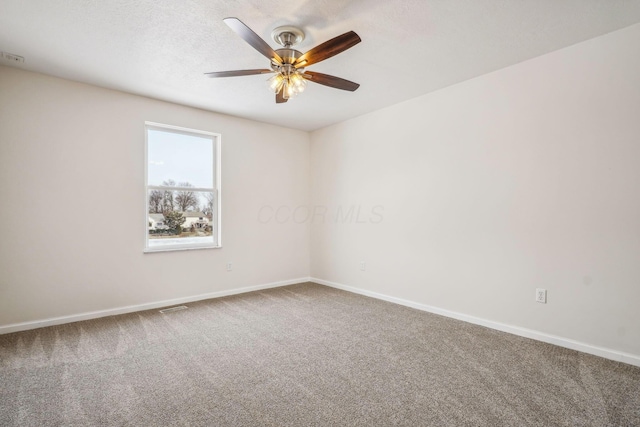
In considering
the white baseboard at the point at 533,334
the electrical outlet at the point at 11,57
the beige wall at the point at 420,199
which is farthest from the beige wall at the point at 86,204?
the white baseboard at the point at 533,334

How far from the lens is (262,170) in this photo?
493 centimetres

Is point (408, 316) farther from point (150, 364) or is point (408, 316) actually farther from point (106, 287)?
point (106, 287)

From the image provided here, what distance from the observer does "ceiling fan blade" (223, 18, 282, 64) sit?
1853 mm

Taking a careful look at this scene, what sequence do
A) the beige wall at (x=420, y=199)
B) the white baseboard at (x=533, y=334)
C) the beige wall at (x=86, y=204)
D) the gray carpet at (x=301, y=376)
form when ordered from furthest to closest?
the beige wall at (x=86, y=204) < the beige wall at (x=420, y=199) < the white baseboard at (x=533, y=334) < the gray carpet at (x=301, y=376)

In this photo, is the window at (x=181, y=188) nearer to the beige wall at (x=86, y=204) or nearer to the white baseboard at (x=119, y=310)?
the beige wall at (x=86, y=204)

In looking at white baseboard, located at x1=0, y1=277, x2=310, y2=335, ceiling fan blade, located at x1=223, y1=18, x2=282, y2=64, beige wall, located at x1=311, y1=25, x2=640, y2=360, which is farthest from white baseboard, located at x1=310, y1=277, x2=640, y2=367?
ceiling fan blade, located at x1=223, y1=18, x2=282, y2=64

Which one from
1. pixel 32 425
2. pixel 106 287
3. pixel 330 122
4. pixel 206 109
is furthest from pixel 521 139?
pixel 106 287

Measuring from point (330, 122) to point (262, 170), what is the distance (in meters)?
1.33

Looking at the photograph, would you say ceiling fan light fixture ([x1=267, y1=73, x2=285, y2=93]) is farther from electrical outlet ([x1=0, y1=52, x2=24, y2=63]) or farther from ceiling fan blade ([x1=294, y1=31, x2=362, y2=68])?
electrical outlet ([x1=0, y1=52, x2=24, y2=63])

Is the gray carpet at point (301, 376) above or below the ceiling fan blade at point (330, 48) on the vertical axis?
below

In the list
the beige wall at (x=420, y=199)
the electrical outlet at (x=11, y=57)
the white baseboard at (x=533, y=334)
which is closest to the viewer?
the white baseboard at (x=533, y=334)

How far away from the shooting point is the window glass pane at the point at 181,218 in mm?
4008

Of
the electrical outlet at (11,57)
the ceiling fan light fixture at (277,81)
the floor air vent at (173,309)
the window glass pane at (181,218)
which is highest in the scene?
the electrical outlet at (11,57)

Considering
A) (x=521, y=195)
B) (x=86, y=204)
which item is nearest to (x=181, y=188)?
(x=86, y=204)
